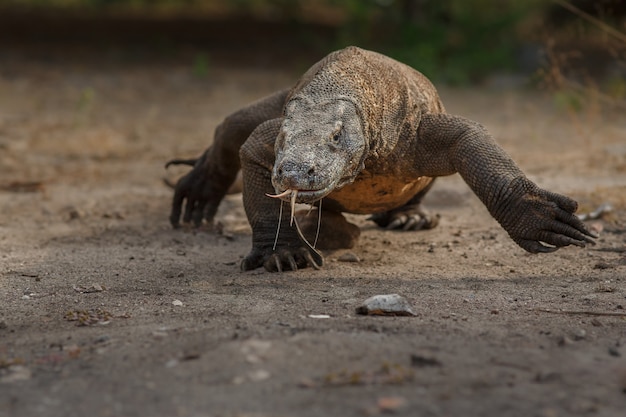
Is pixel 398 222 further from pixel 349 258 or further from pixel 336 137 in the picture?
pixel 336 137

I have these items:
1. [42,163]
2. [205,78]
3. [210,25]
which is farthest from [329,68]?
[210,25]

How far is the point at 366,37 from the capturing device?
12539 mm

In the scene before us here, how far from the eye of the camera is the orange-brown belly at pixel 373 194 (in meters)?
4.67

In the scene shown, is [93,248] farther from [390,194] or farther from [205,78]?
[205,78]

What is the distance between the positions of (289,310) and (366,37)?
9.10 metres

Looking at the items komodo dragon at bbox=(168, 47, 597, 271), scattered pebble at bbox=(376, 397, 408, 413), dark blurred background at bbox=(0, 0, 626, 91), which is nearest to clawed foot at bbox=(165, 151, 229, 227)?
komodo dragon at bbox=(168, 47, 597, 271)

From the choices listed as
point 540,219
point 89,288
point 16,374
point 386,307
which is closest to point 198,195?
point 89,288

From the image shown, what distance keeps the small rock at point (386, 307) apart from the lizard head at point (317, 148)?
453 millimetres

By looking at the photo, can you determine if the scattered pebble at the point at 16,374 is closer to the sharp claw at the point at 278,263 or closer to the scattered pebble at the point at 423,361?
the scattered pebble at the point at 423,361

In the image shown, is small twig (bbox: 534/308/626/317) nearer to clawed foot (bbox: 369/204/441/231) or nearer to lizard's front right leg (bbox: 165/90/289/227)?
clawed foot (bbox: 369/204/441/231)

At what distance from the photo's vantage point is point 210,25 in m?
16.8

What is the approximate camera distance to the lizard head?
12.3ft

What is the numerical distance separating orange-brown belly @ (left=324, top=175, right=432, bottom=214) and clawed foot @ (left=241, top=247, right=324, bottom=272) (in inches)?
12.3

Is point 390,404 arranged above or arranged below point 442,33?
below
